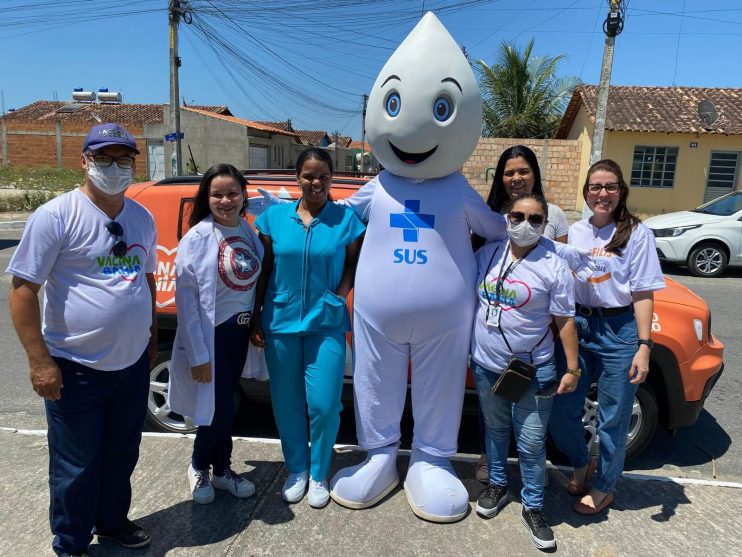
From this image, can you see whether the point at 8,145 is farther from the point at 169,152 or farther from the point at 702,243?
the point at 702,243

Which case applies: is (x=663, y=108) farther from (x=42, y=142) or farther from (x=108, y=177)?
(x=42, y=142)

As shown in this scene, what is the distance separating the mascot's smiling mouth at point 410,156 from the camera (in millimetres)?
2811

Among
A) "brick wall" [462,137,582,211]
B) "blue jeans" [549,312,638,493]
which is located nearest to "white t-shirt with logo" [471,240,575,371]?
"blue jeans" [549,312,638,493]

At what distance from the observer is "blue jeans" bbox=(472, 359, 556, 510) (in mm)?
2604

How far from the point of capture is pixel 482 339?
8.83 ft

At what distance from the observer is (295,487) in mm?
2938

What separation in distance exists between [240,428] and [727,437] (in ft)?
11.4

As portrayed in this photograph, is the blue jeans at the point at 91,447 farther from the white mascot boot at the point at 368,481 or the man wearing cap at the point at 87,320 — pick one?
the white mascot boot at the point at 368,481

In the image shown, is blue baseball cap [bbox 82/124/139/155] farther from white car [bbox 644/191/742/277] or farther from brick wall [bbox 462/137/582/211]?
brick wall [bbox 462/137/582/211]

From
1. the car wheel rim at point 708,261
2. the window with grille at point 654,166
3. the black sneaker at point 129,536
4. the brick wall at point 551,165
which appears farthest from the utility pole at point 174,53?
the black sneaker at point 129,536

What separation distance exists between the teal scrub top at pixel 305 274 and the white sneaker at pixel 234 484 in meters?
0.84

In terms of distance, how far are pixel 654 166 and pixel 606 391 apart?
17.4 meters

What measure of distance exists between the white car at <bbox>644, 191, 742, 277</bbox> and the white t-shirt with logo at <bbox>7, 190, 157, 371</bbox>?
9.60 m

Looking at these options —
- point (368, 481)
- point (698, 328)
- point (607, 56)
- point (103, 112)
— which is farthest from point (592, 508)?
point (103, 112)
